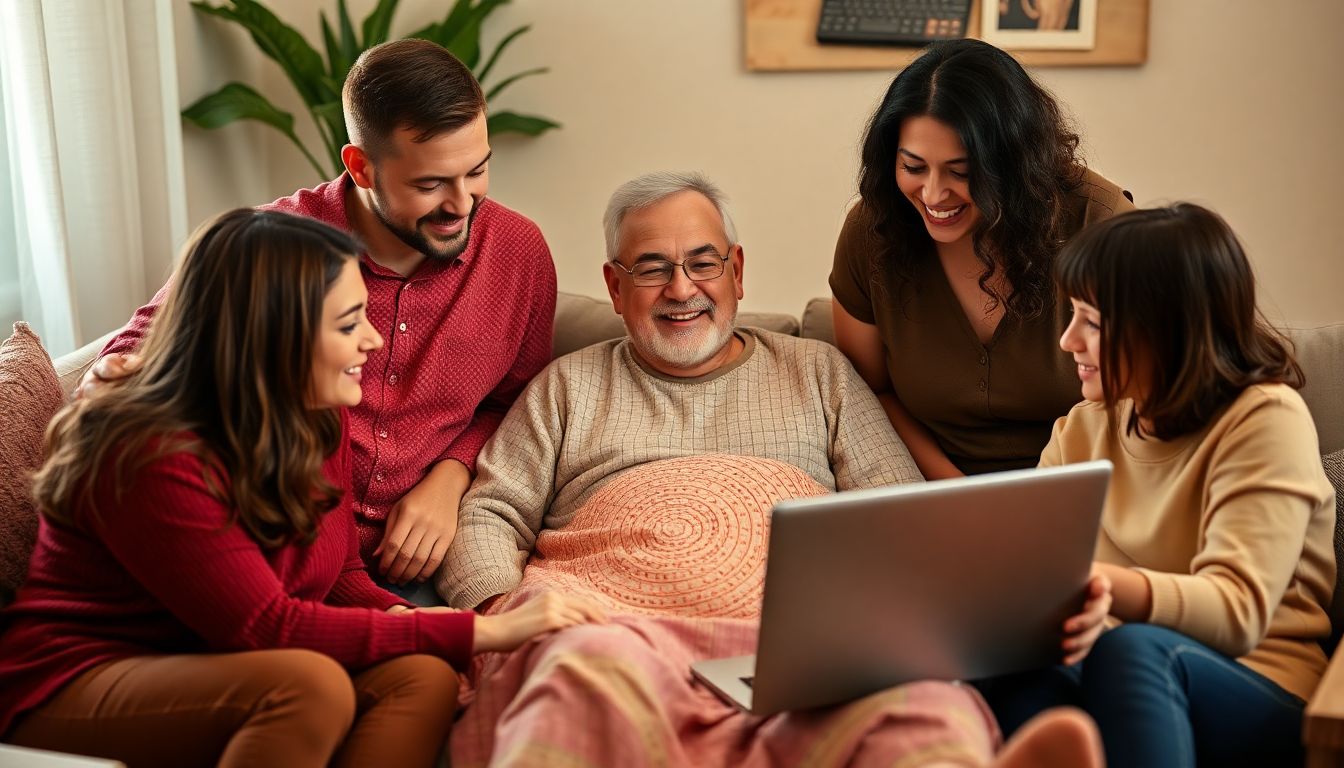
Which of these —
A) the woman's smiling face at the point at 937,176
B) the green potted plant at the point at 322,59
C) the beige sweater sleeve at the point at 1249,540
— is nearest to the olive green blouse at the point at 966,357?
the woman's smiling face at the point at 937,176

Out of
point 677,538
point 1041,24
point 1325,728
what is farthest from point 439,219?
point 1041,24

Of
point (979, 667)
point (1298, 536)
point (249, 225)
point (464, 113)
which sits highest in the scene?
point (464, 113)

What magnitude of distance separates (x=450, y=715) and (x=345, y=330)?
0.49 meters

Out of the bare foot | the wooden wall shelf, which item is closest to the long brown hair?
the bare foot

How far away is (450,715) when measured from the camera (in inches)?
62.6

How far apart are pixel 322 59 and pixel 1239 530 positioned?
249 cm

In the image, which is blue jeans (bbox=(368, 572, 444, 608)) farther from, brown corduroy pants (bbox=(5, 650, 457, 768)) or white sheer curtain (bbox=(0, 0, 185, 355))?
white sheer curtain (bbox=(0, 0, 185, 355))

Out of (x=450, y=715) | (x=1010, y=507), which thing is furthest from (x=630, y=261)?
(x=1010, y=507)

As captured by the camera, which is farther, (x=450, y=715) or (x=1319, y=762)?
(x=450, y=715)

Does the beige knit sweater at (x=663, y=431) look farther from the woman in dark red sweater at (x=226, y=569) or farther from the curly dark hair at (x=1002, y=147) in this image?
the woman in dark red sweater at (x=226, y=569)

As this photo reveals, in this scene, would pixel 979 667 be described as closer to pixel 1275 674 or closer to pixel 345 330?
pixel 1275 674

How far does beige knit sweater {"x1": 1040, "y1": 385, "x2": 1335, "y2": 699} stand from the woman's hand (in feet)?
2.17

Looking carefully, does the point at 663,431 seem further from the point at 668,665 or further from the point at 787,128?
the point at 787,128

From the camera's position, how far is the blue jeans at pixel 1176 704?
1.40 m
